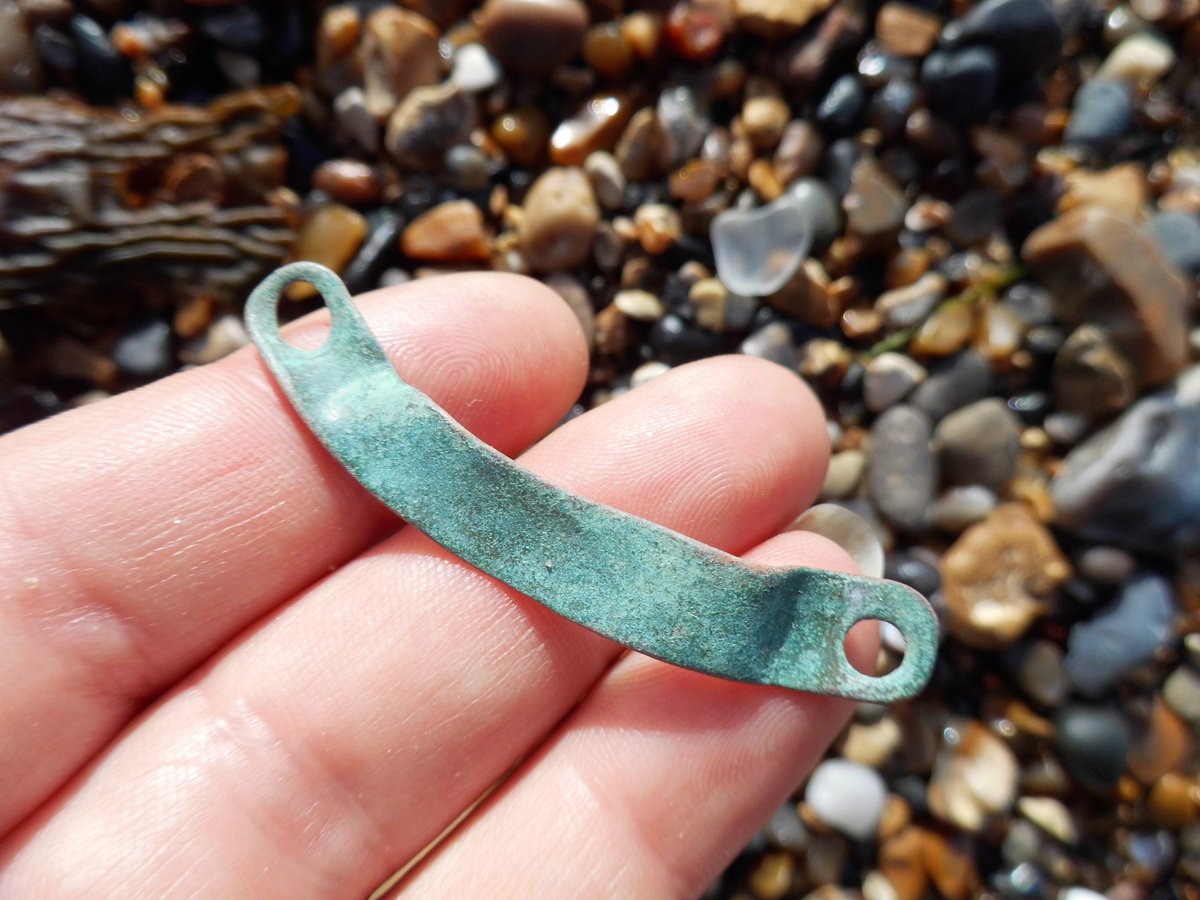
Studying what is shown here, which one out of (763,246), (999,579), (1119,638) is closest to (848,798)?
(999,579)

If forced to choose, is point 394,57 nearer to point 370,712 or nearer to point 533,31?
point 533,31

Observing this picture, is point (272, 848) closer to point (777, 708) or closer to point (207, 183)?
point (777, 708)

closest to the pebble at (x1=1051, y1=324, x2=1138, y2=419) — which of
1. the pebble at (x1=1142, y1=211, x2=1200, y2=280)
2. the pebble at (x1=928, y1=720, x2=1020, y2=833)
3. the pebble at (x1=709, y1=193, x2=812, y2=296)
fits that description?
the pebble at (x1=1142, y1=211, x2=1200, y2=280)

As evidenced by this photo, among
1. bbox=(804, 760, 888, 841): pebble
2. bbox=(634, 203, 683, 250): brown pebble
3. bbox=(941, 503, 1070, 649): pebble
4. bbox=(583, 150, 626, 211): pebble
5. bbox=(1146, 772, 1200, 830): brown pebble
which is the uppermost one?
bbox=(583, 150, 626, 211): pebble

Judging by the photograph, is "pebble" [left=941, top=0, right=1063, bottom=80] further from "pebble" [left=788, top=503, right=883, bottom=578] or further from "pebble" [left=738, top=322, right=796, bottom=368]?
"pebble" [left=788, top=503, right=883, bottom=578]

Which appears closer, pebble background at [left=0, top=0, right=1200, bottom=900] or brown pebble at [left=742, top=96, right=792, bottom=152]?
pebble background at [left=0, top=0, right=1200, bottom=900]

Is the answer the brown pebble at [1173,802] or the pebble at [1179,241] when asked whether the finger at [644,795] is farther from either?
the pebble at [1179,241]
